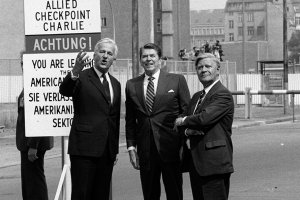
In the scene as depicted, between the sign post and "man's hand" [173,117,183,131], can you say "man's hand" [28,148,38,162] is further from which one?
"man's hand" [173,117,183,131]

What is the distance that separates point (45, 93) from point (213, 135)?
1996 millimetres

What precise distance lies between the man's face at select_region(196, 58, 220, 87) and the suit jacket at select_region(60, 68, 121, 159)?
3.13 feet

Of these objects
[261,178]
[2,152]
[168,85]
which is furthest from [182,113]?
[2,152]

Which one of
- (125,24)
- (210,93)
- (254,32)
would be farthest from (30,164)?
(254,32)

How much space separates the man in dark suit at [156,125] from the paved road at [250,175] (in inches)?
137

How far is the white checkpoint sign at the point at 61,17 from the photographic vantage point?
348 inches

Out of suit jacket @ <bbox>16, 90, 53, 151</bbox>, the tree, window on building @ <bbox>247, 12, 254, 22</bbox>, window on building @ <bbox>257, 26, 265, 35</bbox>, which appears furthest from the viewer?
window on building @ <bbox>247, 12, 254, 22</bbox>

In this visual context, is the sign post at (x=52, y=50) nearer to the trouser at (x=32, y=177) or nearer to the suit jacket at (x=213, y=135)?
the trouser at (x=32, y=177)

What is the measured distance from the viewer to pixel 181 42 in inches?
3644

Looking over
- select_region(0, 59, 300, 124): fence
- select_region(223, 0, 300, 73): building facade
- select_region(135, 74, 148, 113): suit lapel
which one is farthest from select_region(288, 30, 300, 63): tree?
select_region(135, 74, 148, 113): suit lapel

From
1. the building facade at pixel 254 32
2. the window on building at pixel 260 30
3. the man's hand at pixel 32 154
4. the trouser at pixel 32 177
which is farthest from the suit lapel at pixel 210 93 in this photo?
the window on building at pixel 260 30

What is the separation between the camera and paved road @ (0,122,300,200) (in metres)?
12.4

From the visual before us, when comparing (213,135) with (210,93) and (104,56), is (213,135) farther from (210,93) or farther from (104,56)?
(104,56)

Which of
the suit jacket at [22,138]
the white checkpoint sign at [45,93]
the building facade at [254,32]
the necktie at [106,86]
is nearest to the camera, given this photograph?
the necktie at [106,86]
